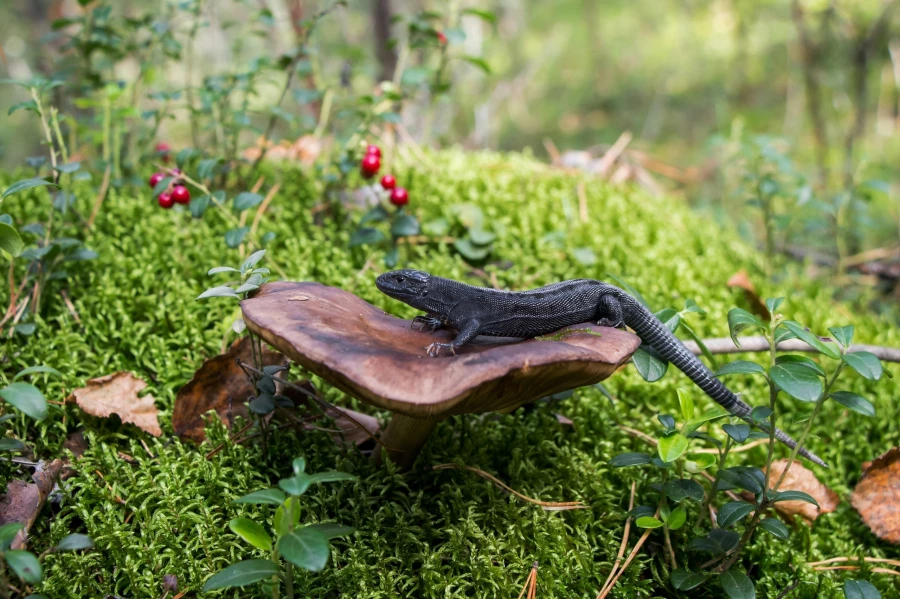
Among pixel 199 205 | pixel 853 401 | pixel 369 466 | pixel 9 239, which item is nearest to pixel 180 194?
pixel 199 205

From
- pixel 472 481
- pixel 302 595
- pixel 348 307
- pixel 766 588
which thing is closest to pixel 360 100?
pixel 348 307

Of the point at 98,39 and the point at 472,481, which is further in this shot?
the point at 98,39

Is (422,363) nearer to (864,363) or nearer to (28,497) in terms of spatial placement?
(864,363)

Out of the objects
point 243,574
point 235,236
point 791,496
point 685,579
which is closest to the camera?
point 243,574

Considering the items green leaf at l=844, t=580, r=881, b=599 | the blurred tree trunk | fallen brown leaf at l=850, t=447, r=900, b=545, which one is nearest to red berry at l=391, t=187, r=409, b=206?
A: green leaf at l=844, t=580, r=881, b=599

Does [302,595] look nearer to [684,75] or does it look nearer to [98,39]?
[98,39]

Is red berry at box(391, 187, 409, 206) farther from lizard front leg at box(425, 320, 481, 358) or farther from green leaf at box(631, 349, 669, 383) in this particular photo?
green leaf at box(631, 349, 669, 383)
